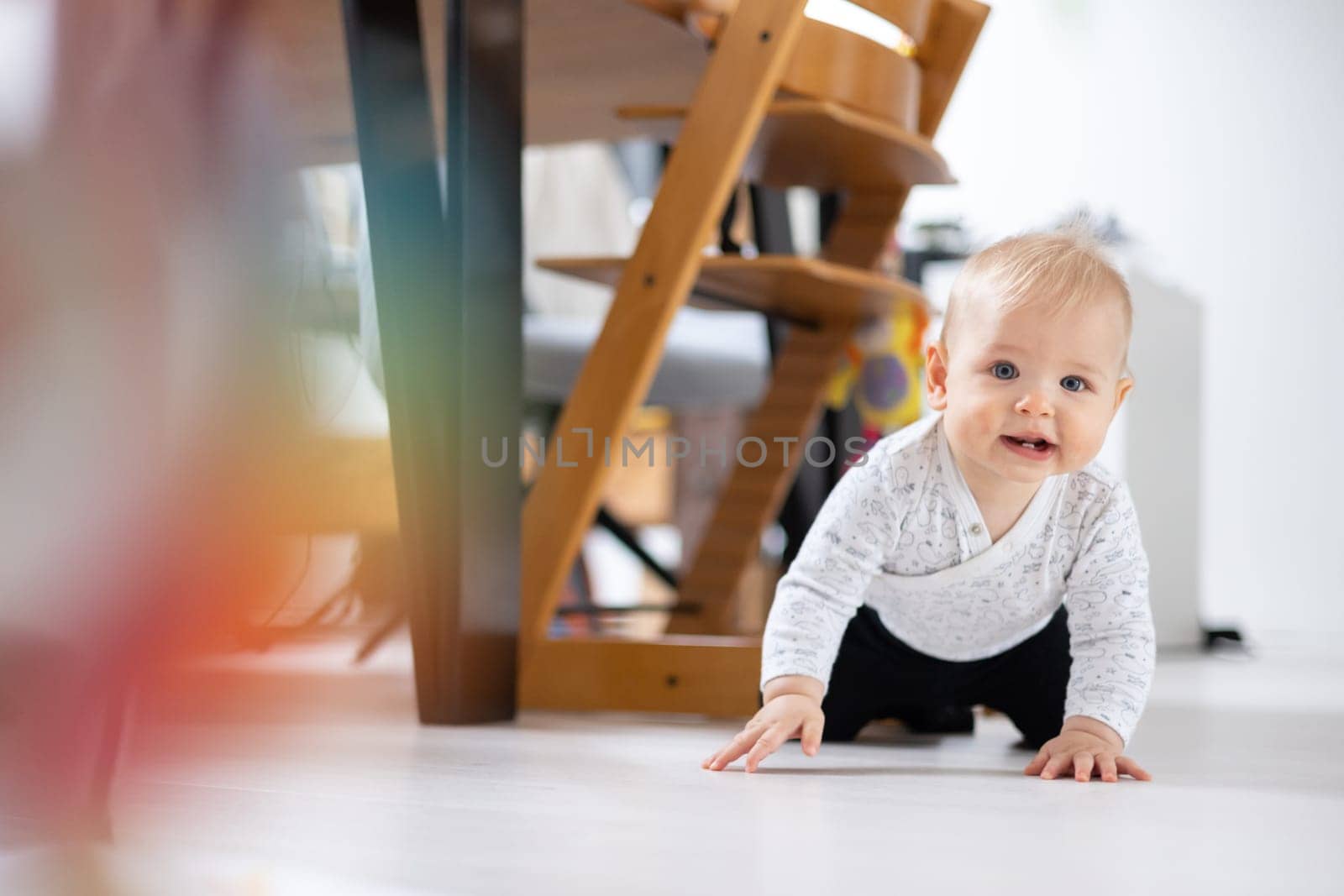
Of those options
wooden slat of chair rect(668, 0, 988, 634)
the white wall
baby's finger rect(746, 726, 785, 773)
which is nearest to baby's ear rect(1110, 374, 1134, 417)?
baby's finger rect(746, 726, 785, 773)

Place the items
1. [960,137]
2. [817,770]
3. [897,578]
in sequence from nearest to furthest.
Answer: [817,770]
[897,578]
[960,137]

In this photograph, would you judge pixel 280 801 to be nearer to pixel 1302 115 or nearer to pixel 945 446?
pixel 945 446

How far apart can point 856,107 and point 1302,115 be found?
2.70m

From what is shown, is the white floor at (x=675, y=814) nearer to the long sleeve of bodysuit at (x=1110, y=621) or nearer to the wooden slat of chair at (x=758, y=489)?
the long sleeve of bodysuit at (x=1110, y=621)

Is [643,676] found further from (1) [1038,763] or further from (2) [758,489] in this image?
(2) [758,489]

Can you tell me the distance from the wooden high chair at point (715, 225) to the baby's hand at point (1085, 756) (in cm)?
33

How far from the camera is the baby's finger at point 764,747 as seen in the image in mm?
919

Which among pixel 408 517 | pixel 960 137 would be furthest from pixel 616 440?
pixel 960 137

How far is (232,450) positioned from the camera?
0.51m

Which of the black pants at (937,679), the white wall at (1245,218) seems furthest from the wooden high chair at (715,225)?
the white wall at (1245,218)

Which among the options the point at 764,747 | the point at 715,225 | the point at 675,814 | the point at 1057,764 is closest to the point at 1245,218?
the point at 715,225

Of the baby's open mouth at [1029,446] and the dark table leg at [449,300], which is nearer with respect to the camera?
the baby's open mouth at [1029,446]

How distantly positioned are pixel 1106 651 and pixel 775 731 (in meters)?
0.26

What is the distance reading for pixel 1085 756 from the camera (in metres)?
0.94
